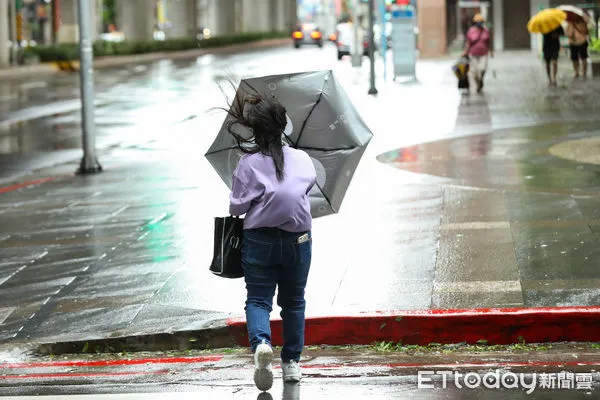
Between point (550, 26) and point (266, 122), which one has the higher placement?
point (550, 26)

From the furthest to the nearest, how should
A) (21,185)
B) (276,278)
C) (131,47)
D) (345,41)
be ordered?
(131,47) → (345,41) → (21,185) → (276,278)

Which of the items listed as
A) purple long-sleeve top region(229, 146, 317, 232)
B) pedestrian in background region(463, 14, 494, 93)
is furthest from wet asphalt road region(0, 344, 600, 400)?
pedestrian in background region(463, 14, 494, 93)

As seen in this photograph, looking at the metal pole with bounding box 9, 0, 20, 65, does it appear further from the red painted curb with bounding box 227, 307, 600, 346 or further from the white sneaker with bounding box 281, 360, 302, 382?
the white sneaker with bounding box 281, 360, 302, 382

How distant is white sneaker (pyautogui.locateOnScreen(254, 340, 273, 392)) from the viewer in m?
6.34

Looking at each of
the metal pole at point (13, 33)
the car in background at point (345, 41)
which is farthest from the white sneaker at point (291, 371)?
the metal pole at point (13, 33)

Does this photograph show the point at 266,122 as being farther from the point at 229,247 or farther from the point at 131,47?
the point at 131,47

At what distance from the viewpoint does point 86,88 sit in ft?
55.9

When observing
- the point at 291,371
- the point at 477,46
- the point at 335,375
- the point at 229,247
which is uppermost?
the point at 477,46

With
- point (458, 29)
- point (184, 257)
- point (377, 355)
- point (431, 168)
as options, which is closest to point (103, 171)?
point (431, 168)

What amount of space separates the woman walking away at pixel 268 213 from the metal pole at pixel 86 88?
10.8 meters

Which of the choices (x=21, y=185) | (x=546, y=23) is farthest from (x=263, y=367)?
(x=546, y=23)

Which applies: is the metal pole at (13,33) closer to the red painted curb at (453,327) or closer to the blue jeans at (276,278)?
the red painted curb at (453,327)

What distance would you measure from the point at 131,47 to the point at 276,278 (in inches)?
2380

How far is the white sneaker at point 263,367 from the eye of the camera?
6344 mm
